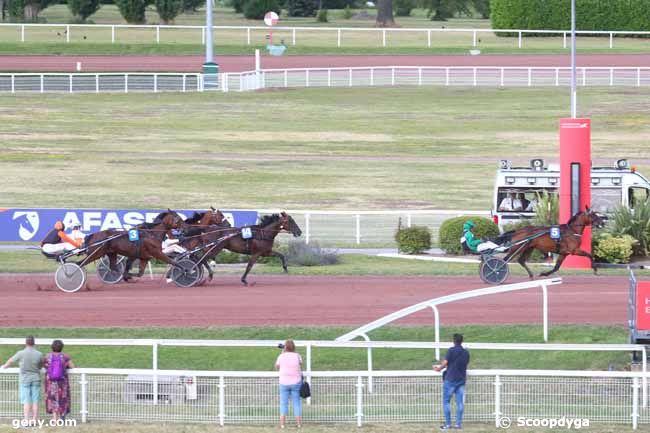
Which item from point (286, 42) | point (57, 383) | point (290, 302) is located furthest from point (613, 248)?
point (286, 42)

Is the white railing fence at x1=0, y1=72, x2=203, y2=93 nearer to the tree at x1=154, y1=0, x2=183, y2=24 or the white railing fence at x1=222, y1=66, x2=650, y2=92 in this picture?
the white railing fence at x1=222, y1=66, x2=650, y2=92

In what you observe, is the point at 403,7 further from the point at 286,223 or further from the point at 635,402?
the point at 635,402

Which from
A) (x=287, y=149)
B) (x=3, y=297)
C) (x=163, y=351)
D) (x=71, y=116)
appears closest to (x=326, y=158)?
(x=287, y=149)

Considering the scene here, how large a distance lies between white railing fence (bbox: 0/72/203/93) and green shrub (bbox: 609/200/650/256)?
97.7ft

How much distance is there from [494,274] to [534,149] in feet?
68.9

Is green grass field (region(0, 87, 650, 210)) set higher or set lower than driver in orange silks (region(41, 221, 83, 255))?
higher

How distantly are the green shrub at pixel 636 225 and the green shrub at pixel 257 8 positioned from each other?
6175 centimetres

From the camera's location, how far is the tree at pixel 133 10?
7475 cm

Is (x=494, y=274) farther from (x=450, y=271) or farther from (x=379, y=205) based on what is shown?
(x=379, y=205)

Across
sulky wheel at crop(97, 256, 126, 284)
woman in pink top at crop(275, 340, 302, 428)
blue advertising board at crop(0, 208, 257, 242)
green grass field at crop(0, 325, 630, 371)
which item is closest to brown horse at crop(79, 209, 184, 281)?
sulky wheel at crop(97, 256, 126, 284)

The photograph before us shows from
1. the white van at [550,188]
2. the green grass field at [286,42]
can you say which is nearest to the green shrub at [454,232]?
the white van at [550,188]

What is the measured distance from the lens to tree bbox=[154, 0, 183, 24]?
73812 mm

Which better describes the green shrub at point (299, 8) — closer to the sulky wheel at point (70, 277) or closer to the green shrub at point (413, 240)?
the green shrub at point (413, 240)

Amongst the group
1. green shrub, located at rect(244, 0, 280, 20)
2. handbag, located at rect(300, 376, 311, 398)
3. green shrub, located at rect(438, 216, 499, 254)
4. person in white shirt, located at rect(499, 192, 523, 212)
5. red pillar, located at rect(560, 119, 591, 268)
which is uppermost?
green shrub, located at rect(244, 0, 280, 20)
